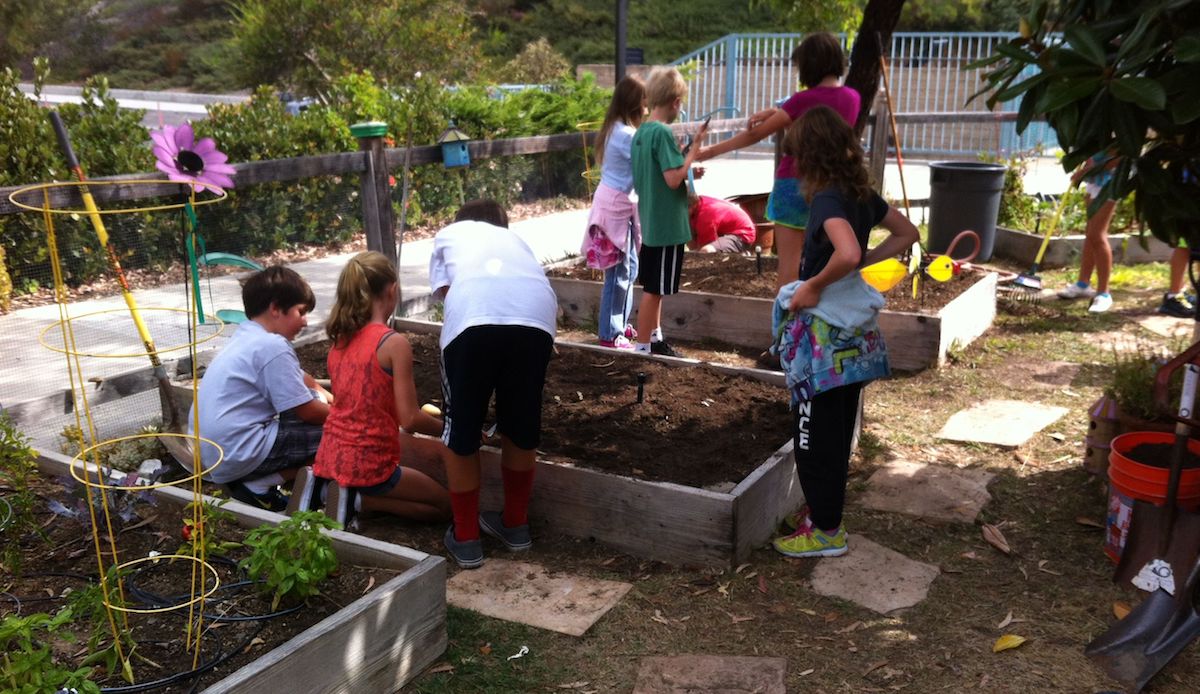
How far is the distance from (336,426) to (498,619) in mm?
986

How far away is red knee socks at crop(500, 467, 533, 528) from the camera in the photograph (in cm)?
351

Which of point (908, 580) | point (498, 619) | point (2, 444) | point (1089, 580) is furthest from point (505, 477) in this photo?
point (1089, 580)

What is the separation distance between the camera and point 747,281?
259 inches

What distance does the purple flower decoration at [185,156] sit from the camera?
4.06m

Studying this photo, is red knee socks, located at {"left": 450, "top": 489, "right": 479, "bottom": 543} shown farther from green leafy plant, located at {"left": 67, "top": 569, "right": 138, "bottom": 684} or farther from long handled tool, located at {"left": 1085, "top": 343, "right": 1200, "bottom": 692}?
long handled tool, located at {"left": 1085, "top": 343, "right": 1200, "bottom": 692}

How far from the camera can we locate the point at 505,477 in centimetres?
353

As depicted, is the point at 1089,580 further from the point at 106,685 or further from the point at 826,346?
the point at 106,685

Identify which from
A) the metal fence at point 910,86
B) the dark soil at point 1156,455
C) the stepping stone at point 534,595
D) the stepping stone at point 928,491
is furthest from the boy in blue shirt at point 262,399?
the metal fence at point 910,86

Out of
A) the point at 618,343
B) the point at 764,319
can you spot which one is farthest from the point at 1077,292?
the point at 618,343

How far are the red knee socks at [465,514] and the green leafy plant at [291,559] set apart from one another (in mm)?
753

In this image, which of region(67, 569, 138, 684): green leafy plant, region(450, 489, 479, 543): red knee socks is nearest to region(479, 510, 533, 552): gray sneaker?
region(450, 489, 479, 543): red knee socks

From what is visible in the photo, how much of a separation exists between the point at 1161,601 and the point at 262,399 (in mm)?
3181

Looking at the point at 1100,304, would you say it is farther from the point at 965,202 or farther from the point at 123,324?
the point at 123,324

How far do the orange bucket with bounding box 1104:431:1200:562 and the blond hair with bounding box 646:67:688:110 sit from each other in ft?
8.73
